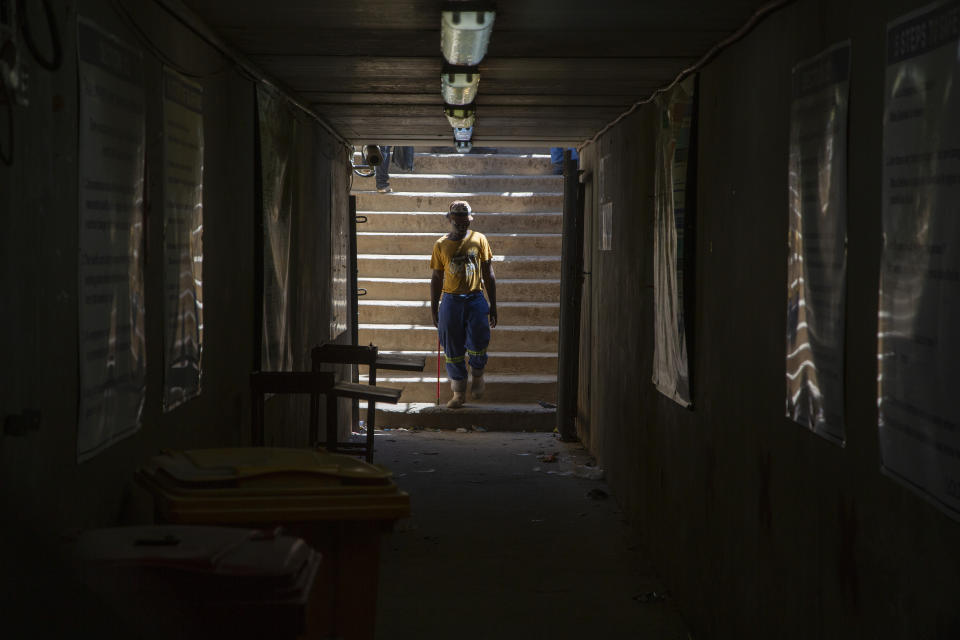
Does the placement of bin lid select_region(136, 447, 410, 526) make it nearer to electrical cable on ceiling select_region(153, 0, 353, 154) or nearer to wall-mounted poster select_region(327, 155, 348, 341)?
electrical cable on ceiling select_region(153, 0, 353, 154)

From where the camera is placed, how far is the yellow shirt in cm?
1183

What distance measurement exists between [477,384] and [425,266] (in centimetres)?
215

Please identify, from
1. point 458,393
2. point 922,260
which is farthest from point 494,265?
point 922,260

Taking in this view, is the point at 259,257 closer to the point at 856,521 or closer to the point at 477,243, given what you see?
the point at 856,521

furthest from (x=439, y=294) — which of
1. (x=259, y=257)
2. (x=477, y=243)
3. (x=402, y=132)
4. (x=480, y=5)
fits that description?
(x=480, y=5)

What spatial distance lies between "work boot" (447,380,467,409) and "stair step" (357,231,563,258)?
245 cm

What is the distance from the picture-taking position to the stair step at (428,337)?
43.9ft

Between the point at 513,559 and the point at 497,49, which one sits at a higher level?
the point at 497,49

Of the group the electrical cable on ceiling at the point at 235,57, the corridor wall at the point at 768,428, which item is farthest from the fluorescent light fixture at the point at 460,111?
the corridor wall at the point at 768,428

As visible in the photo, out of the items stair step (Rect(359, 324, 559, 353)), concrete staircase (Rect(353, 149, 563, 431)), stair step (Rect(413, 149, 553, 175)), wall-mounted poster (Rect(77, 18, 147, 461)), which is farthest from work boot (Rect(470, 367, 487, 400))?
wall-mounted poster (Rect(77, 18, 147, 461))

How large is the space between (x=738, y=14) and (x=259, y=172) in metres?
3.02

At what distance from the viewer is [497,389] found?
12734 mm

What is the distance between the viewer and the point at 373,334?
13344mm

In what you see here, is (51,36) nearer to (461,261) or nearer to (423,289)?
(461,261)
